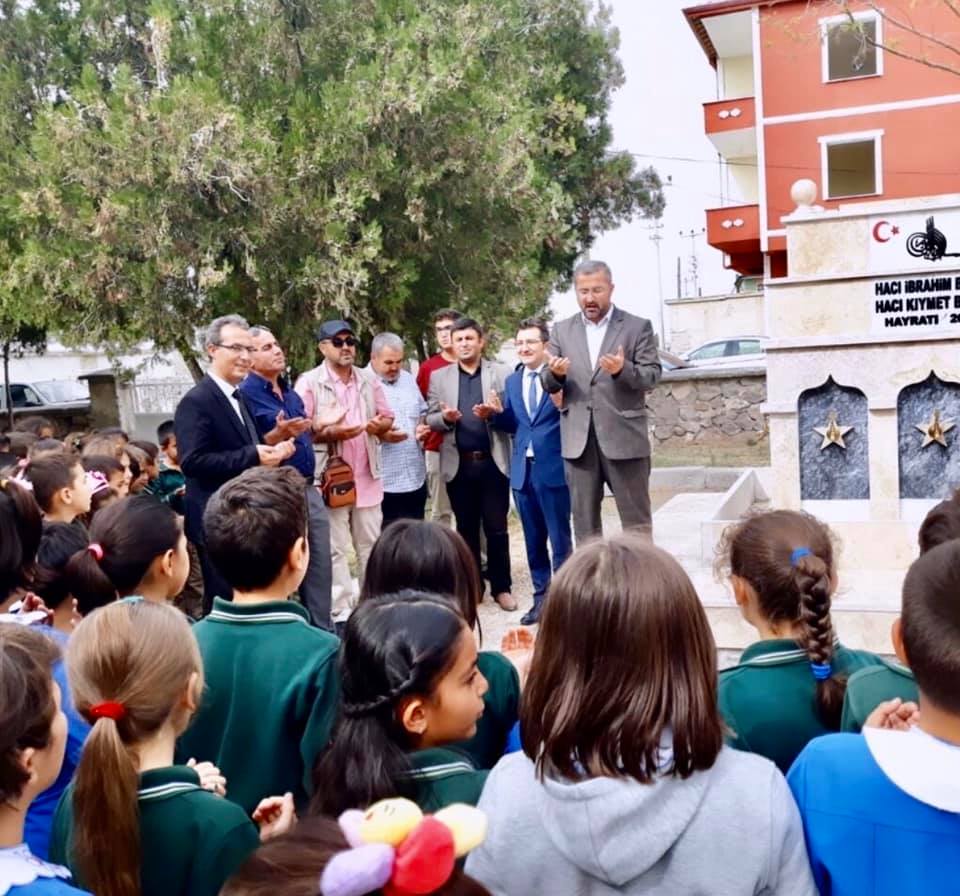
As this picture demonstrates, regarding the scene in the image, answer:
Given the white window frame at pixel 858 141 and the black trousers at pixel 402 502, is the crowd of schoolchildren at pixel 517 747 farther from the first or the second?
the white window frame at pixel 858 141

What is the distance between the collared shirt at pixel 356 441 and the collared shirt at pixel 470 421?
0.48 m

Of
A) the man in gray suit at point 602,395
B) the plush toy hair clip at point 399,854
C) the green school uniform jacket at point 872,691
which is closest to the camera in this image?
the plush toy hair clip at point 399,854

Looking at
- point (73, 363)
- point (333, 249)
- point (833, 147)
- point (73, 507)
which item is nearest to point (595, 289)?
point (73, 507)

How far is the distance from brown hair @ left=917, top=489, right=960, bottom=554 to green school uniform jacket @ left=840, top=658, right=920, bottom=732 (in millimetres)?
500

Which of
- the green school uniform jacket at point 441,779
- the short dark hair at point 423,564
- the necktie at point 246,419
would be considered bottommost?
the green school uniform jacket at point 441,779

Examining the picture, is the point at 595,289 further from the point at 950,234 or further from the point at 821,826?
the point at 821,826

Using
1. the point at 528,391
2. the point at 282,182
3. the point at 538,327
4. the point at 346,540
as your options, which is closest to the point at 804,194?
the point at 538,327

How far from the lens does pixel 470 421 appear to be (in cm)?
594

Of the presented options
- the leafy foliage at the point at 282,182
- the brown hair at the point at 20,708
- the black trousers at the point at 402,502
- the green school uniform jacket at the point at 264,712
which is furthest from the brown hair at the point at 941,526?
the leafy foliage at the point at 282,182

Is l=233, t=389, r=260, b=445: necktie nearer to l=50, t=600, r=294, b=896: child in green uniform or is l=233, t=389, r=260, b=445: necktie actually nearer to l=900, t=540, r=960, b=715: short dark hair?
l=50, t=600, r=294, b=896: child in green uniform

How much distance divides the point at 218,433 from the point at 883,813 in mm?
3569

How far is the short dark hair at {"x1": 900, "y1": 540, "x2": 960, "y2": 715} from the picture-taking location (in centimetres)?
138

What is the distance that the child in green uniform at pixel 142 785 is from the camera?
1.53 metres

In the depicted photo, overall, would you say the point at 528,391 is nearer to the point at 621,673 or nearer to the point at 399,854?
the point at 621,673
